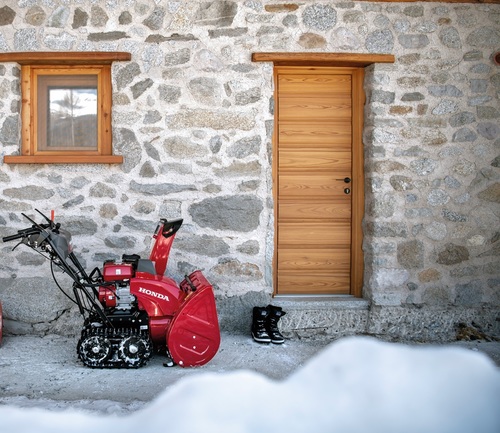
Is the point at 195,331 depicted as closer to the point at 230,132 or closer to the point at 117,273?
the point at 117,273

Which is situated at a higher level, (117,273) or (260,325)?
(117,273)

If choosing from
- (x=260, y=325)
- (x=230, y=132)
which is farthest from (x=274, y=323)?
(x=230, y=132)

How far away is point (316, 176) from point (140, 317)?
75.2 inches

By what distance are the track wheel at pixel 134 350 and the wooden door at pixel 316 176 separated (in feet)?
4.68

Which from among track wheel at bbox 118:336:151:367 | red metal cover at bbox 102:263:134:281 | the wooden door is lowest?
track wheel at bbox 118:336:151:367

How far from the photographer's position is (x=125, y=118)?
183 inches

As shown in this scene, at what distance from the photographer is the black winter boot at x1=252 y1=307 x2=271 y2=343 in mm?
4426

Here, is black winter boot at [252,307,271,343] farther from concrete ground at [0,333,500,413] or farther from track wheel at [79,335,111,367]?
track wheel at [79,335,111,367]

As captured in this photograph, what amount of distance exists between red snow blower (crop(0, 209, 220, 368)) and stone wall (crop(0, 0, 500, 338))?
0.76 m

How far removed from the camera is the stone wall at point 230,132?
15.2 feet

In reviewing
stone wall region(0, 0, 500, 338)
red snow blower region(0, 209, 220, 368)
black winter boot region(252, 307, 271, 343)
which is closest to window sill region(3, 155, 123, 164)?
stone wall region(0, 0, 500, 338)

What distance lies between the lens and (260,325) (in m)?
4.48

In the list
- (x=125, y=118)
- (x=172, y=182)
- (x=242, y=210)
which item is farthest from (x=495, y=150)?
(x=125, y=118)

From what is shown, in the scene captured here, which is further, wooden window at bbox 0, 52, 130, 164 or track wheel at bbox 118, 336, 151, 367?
wooden window at bbox 0, 52, 130, 164
